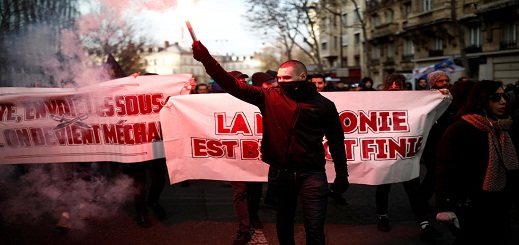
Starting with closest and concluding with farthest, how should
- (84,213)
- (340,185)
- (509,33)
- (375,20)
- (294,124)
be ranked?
(294,124)
(340,185)
(84,213)
(509,33)
(375,20)

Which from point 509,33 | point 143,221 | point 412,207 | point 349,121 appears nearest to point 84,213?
point 143,221

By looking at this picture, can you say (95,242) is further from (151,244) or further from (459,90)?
(459,90)

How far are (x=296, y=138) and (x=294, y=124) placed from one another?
4.3 inches

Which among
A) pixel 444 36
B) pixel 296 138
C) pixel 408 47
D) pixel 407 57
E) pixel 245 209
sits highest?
pixel 444 36

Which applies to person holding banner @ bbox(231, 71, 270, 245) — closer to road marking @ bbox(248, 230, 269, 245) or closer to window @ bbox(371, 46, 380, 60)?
road marking @ bbox(248, 230, 269, 245)

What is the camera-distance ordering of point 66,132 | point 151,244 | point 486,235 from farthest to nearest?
point 66,132, point 151,244, point 486,235

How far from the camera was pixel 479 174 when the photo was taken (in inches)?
125

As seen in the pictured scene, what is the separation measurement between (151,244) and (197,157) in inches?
45.2

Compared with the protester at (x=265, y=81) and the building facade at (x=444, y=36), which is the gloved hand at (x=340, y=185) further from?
the building facade at (x=444, y=36)

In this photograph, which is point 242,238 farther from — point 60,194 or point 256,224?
point 60,194

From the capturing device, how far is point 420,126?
5125 millimetres

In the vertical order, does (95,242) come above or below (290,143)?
below

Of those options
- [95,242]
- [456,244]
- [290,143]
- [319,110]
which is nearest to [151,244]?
[95,242]

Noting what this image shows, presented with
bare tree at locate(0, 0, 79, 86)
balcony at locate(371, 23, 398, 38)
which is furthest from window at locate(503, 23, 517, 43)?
bare tree at locate(0, 0, 79, 86)
